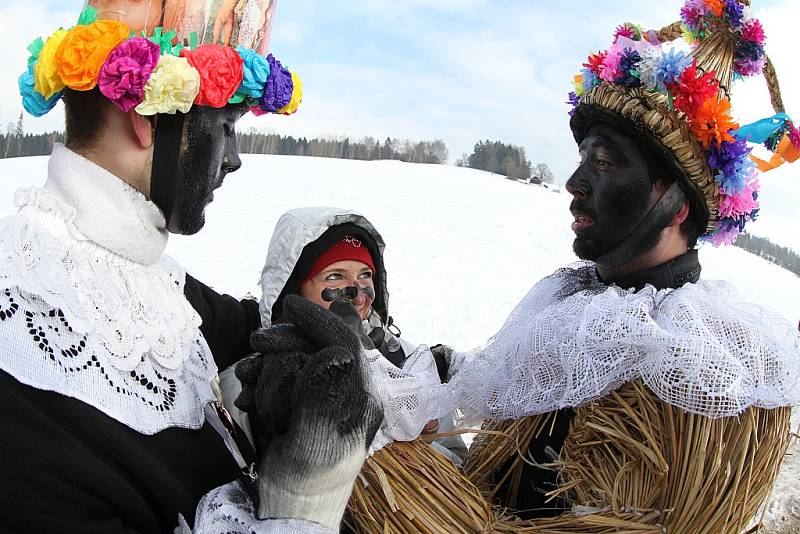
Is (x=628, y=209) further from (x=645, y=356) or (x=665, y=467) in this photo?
(x=665, y=467)

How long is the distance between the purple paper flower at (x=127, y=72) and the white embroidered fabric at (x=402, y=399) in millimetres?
827

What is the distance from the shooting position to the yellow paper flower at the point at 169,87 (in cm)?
138

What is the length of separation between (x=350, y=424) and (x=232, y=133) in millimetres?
831

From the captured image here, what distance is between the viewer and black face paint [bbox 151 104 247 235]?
150 cm

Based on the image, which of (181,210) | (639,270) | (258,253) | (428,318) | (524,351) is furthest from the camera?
(258,253)

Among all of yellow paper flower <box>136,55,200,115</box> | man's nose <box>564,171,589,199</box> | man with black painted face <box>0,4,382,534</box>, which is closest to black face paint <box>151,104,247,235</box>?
man with black painted face <box>0,4,382,534</box>

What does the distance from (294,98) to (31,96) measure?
62 centimetres

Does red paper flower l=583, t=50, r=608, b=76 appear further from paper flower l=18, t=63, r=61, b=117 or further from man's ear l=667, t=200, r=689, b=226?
paper flower l=18, t=63, r=61, b=117

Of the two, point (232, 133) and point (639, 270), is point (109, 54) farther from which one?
point (639, 270)

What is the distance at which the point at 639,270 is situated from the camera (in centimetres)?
200

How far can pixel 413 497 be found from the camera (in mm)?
1676

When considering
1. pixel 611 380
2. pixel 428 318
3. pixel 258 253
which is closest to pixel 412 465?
pixel 611 380

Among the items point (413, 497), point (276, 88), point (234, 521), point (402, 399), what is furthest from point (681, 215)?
point (234, 521)

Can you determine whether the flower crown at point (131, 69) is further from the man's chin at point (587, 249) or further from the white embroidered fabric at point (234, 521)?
the man's chin at point (587, 249)
